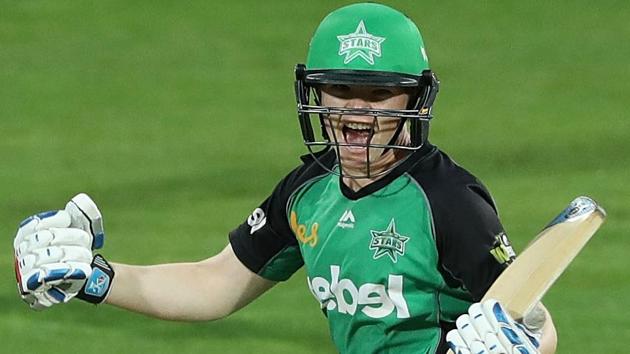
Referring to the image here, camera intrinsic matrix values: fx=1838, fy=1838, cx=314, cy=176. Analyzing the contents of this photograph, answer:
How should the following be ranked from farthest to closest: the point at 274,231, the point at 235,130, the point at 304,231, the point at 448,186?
1. the point at 235,130
2. the point at 274,231
3. the point at 304,231
4. the point at 448,186

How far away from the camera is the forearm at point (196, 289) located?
21.1 feet

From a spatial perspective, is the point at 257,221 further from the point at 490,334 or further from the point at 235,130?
the point at 235,130

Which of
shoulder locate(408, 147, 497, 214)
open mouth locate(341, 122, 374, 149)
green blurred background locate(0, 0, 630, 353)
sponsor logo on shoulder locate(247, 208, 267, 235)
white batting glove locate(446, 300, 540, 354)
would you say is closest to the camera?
white batting glove locate(446, 300, 540, 354)

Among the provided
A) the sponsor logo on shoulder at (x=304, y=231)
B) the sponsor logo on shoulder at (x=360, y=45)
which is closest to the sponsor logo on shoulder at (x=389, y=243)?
the sponsor logo on shoulder at (x=304, y=231)

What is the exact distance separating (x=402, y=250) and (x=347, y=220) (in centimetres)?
26

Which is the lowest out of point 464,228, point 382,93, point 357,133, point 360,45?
point 464,228

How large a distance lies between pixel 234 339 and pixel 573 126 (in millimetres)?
4895

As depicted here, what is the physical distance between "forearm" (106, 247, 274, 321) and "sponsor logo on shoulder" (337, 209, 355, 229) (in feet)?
2.06

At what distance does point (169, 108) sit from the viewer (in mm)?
14492

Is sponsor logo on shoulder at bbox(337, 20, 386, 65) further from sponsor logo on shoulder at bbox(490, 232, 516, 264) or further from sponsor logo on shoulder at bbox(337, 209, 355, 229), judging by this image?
sponsor logo on shoulder at bbox(490, 232, 516, 264)

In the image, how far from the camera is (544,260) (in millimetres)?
5488

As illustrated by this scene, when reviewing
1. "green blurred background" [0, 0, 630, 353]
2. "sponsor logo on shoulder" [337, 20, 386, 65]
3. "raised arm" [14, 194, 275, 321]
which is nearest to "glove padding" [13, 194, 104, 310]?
"raised arm" [14, 194, 275, 321]

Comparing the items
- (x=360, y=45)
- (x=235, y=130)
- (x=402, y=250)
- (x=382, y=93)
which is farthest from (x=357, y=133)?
(x=235, y=130)

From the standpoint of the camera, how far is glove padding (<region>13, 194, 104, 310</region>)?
5.84 meters
